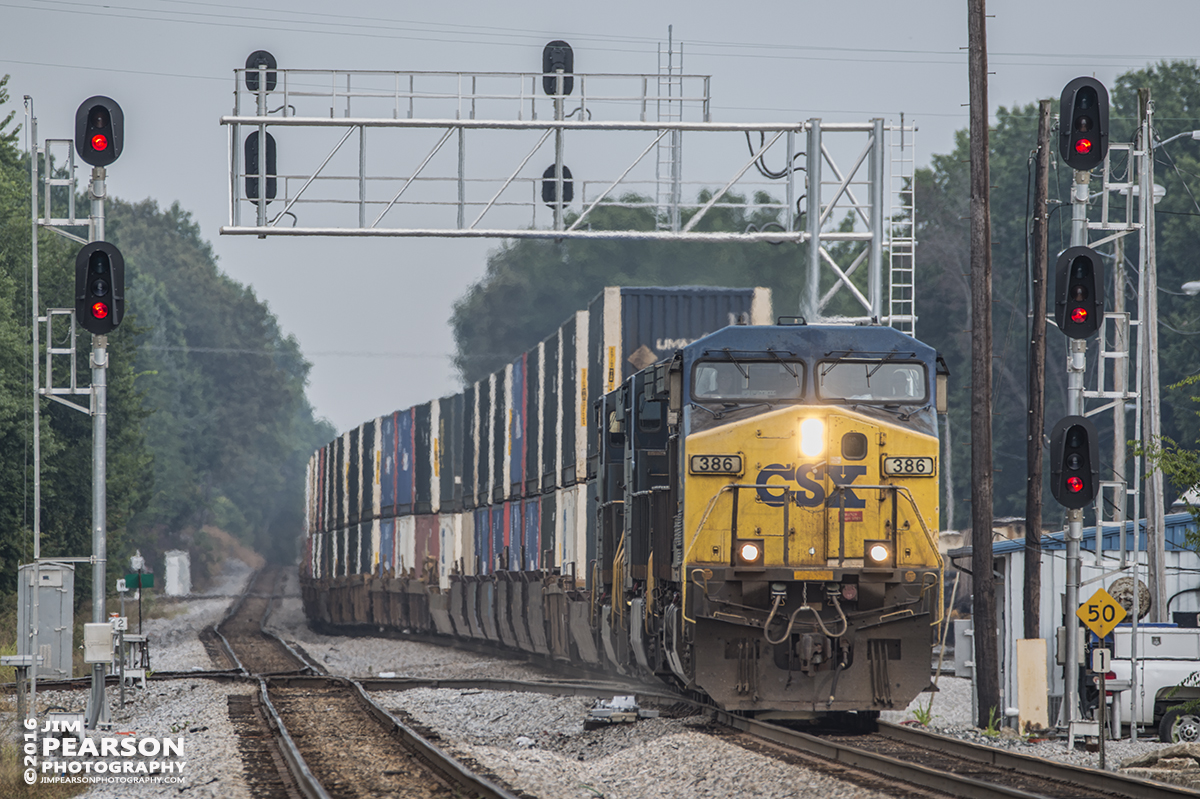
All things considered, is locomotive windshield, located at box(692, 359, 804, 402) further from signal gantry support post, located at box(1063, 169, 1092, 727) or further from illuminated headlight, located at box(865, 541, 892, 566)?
signal gantry support post, located at box(1063, 169, 1092, 727)

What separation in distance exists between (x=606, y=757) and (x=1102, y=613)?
537 cm

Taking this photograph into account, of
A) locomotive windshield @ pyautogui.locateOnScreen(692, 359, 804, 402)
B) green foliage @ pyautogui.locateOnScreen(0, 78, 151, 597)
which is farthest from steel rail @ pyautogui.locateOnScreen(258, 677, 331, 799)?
green foliage @ pyautogui.locateOnScreen(0, 78, 151, 597)

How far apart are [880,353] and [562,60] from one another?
8299mm

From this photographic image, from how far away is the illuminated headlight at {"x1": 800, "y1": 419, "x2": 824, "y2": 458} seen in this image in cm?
1433

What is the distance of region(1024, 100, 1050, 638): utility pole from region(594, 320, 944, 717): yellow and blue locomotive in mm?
5696

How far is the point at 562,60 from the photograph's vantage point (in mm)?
21047

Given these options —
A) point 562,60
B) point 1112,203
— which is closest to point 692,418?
point 562,60

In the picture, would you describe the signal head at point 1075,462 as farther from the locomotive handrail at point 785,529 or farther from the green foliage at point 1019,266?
the green foliage at point 1019,266

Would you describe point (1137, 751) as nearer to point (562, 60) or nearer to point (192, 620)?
point (562, 60)

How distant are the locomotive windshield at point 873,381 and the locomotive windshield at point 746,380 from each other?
0.89ft

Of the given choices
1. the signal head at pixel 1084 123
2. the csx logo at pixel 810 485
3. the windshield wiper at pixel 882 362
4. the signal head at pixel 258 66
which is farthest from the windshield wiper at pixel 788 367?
the signal head at pixel 258 66

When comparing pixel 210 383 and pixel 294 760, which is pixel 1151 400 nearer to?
pixel 294 760

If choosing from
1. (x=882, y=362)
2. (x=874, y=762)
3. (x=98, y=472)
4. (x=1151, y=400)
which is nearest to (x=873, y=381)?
(x=882, y=362)

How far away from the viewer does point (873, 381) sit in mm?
14680
